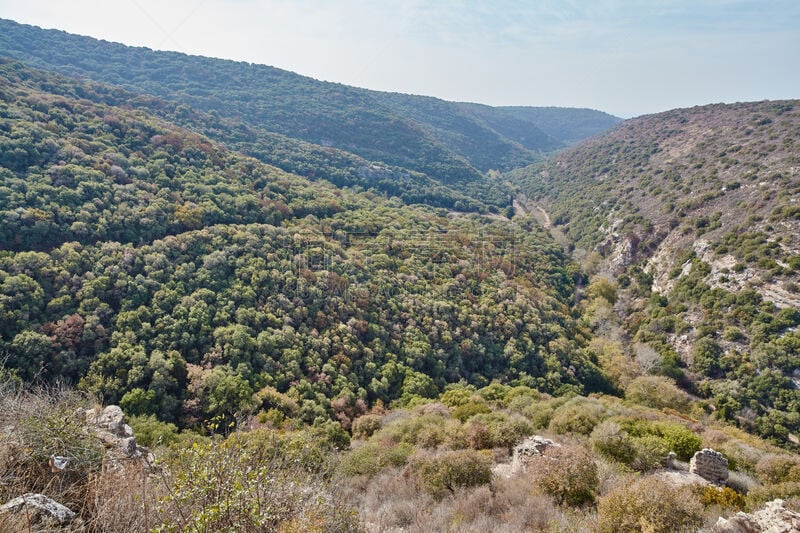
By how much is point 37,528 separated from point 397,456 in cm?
1405

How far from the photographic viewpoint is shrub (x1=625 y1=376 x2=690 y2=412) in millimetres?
31719

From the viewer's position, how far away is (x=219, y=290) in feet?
107

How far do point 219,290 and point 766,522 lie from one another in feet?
113


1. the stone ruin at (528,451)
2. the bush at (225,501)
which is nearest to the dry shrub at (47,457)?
the bush at (225,501)

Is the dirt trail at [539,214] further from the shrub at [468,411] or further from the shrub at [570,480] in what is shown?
the shrub at [570,480]

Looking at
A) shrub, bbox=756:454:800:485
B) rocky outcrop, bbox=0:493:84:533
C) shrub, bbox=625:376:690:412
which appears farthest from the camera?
shrub, bbox=625:376:690:412

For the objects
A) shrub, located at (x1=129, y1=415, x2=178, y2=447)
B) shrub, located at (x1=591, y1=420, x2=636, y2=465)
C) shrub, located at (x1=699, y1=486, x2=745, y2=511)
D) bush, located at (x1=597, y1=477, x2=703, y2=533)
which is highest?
bush, located at (x1=597, y1=477, x2=703, y2=533)

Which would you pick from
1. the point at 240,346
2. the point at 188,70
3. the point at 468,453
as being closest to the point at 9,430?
the point at 468,453

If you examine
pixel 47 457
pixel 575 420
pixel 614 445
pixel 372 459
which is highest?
pixel 47 457

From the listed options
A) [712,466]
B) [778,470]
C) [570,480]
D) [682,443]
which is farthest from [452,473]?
[778,470]

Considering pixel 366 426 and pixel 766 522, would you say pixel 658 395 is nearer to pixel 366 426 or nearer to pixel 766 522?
pixel 366 426

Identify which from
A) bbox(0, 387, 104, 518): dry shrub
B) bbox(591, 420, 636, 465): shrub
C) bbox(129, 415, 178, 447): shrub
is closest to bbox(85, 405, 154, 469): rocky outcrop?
bbox(0, 387, 104, 518): dry shrub

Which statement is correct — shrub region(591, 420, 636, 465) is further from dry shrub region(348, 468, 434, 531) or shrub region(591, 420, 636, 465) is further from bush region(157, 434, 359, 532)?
bush region(157, 434, 359, 532)

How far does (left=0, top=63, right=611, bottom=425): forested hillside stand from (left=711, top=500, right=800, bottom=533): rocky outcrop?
68.7ft
